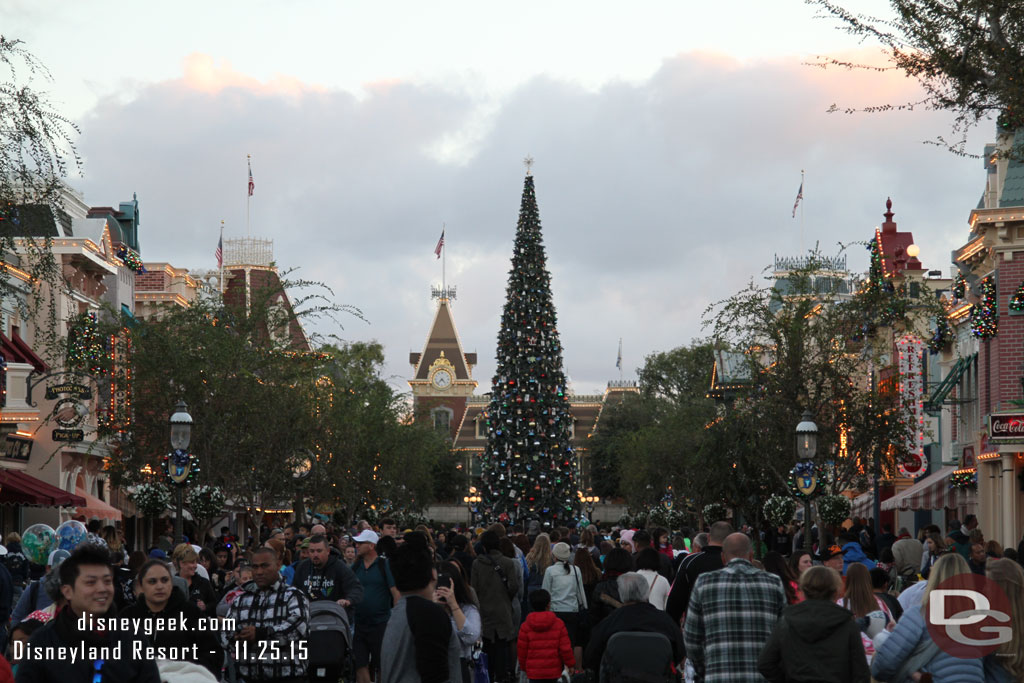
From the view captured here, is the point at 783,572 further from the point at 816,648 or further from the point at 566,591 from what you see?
the point at 566,591

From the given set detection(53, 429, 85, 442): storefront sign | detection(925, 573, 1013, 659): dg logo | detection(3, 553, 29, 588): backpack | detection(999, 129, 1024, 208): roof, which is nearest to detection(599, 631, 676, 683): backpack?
detection(925, 573, 1013, 659): dg logo

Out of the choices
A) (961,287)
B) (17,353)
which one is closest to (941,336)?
(961,287)

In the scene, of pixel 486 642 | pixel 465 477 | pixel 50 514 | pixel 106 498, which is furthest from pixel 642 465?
pixel 486 642

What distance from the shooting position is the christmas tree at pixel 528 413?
5175 centimetres

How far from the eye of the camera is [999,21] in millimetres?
14188

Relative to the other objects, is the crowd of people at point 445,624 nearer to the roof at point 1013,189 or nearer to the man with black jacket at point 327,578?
the man with black jacket at point 327,578

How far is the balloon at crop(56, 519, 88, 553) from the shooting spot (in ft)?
43.8

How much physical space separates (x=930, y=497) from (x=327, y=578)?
105 ft

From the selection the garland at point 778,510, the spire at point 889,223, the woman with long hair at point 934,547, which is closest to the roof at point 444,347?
the spire at point 889,223

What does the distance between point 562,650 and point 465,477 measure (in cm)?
10506

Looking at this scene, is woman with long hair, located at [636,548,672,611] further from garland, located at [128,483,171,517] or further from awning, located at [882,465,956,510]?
awning, located at [882,465,956,510]

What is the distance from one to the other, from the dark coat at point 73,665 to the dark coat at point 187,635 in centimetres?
224

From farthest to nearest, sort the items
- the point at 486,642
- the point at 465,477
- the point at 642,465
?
1. the point at 465,477
2. the point at 642,465
3. the point at 486,642

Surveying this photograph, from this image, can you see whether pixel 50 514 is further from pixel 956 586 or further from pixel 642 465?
pixel 956 586
